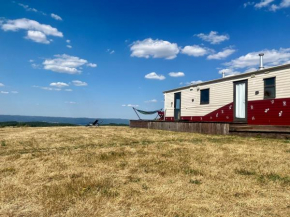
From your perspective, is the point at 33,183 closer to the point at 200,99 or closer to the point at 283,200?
the point at 283,200

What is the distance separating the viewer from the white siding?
10.7 metres

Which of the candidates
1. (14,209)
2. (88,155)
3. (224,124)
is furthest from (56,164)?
(224,124)

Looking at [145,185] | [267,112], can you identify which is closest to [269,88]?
[267,112]

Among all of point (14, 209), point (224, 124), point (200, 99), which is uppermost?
point (200, 99)

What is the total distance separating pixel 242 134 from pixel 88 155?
823 centimetres

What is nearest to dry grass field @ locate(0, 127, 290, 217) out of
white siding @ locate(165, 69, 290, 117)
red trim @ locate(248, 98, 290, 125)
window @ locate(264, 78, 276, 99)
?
red trim @ locate(248, 98, 290, 125)

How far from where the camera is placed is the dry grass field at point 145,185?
9.33 ft

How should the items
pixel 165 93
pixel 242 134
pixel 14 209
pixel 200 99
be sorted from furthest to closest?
pixel 165 93 < pixel 200 99 < pixel 242 134 < pixel 14 209

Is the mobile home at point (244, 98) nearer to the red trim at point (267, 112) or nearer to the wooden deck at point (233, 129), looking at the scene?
the red trim at point (267, 112)

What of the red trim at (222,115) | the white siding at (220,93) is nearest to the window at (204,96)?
the white siding at (220,93)

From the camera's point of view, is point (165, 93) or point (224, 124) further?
point (165, 93)

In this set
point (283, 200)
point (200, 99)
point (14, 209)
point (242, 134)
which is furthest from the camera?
point (200, 99)

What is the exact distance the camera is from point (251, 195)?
3.34m

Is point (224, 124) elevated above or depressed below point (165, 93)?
below
